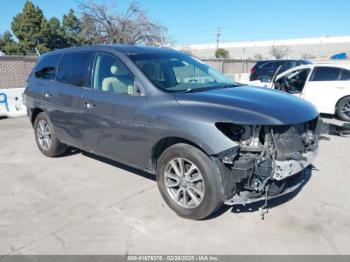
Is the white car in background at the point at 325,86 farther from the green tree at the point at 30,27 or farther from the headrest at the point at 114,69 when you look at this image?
the green tree at the point at 30,27

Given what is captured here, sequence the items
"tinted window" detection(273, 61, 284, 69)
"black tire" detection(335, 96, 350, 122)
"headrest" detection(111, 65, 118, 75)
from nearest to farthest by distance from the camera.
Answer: "headrest" detection(111, 65, 118, 75)
"black tire" detection(335, 96, 350, 122)
"tinted window" detection(273, 61, 284, 69)

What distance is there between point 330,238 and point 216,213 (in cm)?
122

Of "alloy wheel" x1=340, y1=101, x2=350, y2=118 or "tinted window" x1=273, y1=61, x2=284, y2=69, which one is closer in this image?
"alloy wheel" x1=340, y1=101, x2=350, y2=118

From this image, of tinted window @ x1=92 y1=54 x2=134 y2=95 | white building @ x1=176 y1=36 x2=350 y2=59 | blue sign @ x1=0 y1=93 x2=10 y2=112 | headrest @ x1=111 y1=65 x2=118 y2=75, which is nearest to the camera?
tinted window @ x1=92 y1=54 x2=134 y2=95

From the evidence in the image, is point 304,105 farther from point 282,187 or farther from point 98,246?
point 98,246

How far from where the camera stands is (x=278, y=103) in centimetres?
381

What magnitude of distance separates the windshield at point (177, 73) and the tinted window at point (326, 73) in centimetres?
565

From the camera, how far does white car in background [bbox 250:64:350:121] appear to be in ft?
30.6

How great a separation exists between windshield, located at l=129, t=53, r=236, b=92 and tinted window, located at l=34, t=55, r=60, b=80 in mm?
2047

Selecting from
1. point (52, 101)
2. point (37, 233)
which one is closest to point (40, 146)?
point (52, 101)

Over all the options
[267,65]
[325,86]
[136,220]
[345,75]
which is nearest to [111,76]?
[136,220]

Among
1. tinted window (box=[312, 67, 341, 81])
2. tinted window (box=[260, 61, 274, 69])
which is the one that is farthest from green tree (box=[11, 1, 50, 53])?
tinted window (box=[312, 67, 341, 81])

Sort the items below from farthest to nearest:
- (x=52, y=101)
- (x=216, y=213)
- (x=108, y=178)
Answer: (x=52, y=101)
(x=108, y=178)
(x=216, y=213)

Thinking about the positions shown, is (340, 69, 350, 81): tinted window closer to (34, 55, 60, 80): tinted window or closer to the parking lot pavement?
the parking lot pavement
